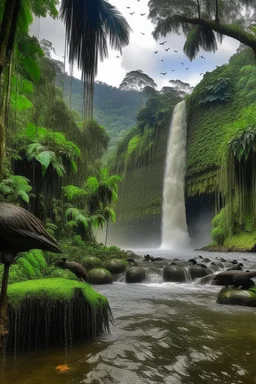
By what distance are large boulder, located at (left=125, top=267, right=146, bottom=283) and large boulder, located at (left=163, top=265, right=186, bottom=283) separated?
689 mm

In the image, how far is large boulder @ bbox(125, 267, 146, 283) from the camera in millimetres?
9968

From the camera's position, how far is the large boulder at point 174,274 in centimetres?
1011

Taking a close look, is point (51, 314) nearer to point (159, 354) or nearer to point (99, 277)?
point (159, 354)

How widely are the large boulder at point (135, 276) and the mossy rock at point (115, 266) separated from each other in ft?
1.86

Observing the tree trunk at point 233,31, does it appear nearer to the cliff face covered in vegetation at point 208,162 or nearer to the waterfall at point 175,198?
the cliff face covered in vegetation at point 208,162

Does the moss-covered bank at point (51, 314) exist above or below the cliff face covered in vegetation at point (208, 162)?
below

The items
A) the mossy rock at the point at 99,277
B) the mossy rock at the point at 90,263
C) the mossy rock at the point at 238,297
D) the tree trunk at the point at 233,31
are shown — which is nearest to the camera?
the mossy rock at the point at 238,297

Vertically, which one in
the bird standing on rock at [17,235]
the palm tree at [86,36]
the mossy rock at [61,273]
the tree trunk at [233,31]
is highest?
the tree trunk at [233,31]

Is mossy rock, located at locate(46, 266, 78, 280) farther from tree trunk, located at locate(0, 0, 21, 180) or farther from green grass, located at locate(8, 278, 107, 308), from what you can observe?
tree trunk, located at locate(0, 0, 21, 180)

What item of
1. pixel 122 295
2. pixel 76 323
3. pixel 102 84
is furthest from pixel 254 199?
pixel 102 84

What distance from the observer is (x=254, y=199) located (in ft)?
44.2

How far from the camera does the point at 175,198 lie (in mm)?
29297

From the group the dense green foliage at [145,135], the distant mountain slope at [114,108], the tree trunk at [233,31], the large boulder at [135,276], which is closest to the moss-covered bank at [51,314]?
the large boulder at [135,276]

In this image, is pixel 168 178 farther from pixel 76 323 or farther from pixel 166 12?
pixel 76 323
